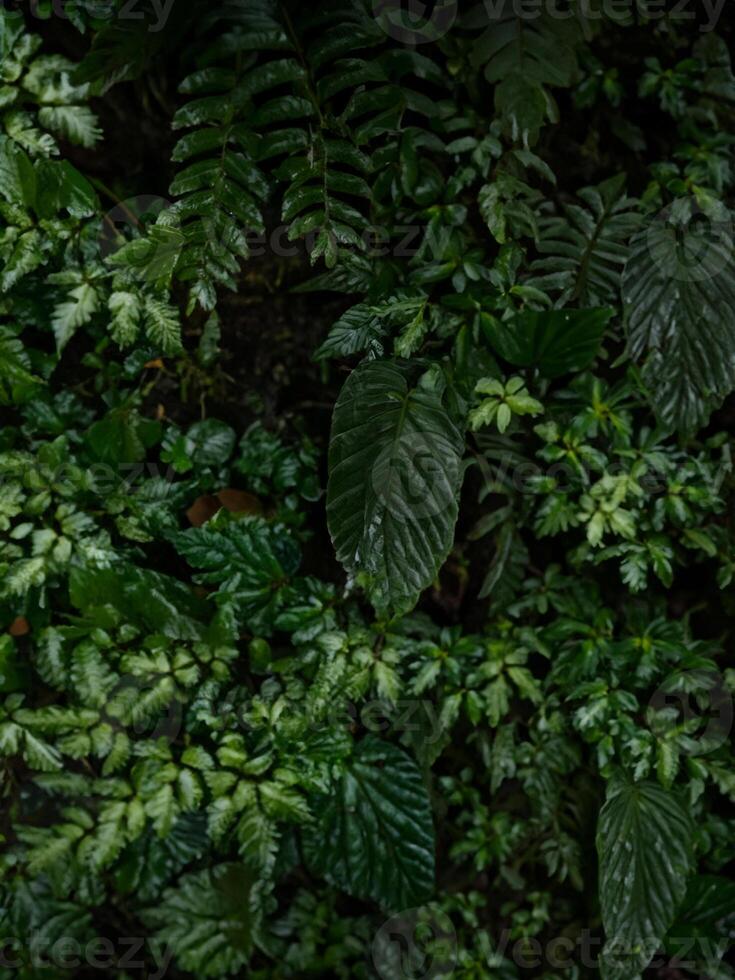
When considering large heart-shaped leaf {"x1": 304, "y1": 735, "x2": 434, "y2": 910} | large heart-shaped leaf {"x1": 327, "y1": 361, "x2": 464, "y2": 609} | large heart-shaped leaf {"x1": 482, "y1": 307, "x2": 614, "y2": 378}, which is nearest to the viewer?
large heart-shaped leaf {"x1": 327, "y1": 361, "x2": 464, "y2": 609}

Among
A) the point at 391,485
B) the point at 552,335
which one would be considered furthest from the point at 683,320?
the point at 391,485

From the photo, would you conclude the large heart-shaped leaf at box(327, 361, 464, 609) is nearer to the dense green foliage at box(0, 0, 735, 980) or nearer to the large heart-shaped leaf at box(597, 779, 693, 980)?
the dense green foliage at box(0, 0, 735, 980)

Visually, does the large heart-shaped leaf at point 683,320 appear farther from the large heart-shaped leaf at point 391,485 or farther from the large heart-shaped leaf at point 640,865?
the large heart-shaped leaf at point 640,865

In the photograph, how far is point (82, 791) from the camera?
1.91m

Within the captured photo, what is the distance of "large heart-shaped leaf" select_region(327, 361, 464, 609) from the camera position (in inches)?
64.1

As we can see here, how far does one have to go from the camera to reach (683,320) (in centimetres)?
173

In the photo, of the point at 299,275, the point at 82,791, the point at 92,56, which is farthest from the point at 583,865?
the point at 92,56

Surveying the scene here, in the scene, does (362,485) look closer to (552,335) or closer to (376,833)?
(552,335)

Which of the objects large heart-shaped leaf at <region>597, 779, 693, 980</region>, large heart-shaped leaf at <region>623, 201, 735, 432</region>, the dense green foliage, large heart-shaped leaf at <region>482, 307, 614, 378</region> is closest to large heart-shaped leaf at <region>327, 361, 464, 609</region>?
the dense green foliage

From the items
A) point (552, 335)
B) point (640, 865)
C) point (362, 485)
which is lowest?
point (640, 865)

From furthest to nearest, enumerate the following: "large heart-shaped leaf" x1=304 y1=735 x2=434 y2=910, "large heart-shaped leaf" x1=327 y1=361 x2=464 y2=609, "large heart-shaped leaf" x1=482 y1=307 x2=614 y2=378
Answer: "large heart-shaped leaf" x1=304 y1=735 x2=434 y2=910
"large heart-shaped leaf" x1=482 y1=307 x2=614 y2=378
"large heart-shaped leaf" x1=327 y1=361 x2=464 y2=609

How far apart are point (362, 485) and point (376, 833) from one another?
0.83 metres

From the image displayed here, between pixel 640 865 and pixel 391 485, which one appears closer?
pixel 391 485

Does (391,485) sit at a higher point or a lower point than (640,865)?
higher
